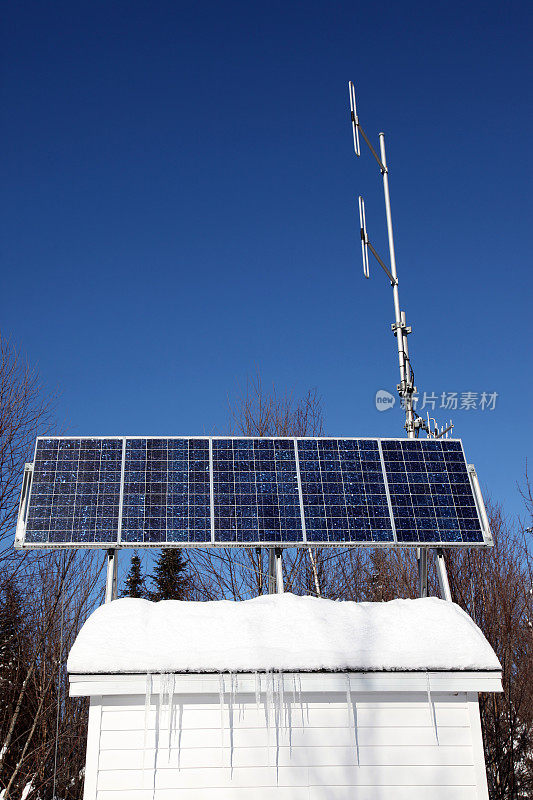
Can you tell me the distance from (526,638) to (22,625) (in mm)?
12186

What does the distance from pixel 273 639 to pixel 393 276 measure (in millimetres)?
8564

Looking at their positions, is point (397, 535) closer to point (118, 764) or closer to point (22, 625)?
point (118, 764)

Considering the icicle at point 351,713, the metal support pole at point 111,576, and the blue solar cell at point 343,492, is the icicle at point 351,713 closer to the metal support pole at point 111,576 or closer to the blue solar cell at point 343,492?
the blue solar cell at point 343,492

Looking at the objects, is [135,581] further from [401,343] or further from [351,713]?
[351,713]

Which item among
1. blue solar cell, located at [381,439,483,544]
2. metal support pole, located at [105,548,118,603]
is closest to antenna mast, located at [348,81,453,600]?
blue solar cell, located at [381,439,483,544]

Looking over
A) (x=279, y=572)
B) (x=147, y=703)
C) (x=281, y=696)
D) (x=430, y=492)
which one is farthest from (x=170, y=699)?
(x=430, y=492)

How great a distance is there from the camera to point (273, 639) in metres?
6.72

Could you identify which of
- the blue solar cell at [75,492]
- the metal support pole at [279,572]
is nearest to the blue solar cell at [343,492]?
the metal support pole at [279,572]

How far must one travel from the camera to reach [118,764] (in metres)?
6.37

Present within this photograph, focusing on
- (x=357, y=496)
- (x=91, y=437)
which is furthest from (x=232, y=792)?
(x=91, y=437)

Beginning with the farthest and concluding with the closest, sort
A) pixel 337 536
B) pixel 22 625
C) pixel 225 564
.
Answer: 1. pixel 225 564
2. pixel 22 625
3. pixel 337 536

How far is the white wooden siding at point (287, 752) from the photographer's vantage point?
20.8ft

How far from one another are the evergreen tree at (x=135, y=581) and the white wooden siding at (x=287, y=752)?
67.0 feet

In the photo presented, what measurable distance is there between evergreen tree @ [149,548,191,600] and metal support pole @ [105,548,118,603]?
1657cm
